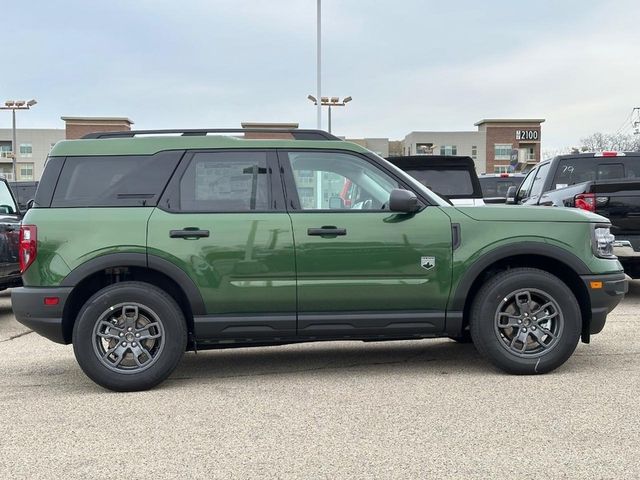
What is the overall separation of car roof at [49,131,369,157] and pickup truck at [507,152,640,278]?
4.26m

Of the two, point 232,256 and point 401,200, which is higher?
point 401,200

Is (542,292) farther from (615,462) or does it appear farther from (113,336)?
(113,336)

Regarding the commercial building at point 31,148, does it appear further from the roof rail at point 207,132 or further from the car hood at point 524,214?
the car hood at point 524,214

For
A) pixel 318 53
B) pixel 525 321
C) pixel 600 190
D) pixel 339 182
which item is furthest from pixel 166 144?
pixel 318 53

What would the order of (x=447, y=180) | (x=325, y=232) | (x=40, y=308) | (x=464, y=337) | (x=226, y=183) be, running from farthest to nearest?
1. (x=447, y=180)
2. (x=464, y=337)
3. (x=226, y=183)
4. (x=325, y=232)
5. (x=40, y=308)

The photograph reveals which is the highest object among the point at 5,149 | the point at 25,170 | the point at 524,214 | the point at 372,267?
the point at 5,149

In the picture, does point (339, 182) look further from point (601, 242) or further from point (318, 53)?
point (318, 53)

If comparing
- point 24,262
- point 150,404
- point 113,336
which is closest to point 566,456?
point 150,404

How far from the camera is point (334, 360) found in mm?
5934

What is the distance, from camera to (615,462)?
11.4ft

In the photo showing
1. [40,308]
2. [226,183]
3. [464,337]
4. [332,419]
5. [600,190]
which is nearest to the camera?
[332,419]

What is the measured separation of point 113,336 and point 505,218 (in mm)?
3163

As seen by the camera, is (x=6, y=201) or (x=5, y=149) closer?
(x=6, y=201)

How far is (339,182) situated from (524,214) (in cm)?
150
